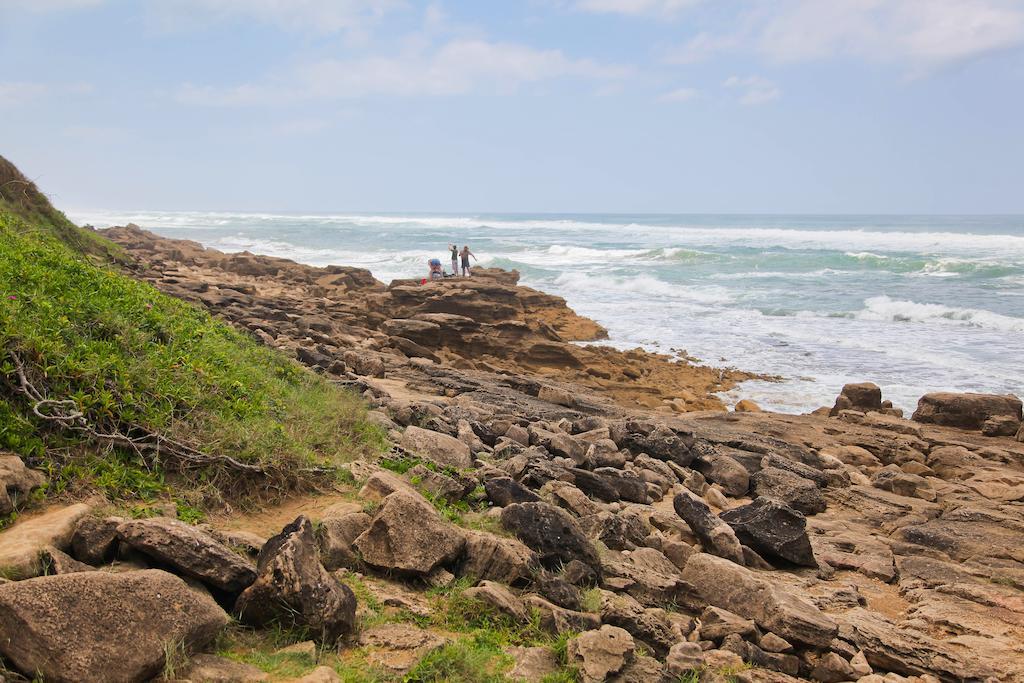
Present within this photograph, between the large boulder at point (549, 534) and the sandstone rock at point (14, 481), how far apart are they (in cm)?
275

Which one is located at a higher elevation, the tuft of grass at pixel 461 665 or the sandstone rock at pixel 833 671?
the tuft of grass at pixel 461 665

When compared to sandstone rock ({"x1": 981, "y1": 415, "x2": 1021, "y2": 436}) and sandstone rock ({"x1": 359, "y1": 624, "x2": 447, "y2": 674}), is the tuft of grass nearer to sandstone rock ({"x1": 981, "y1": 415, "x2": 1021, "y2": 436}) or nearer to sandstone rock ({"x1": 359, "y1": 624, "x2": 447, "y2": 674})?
sandstone rock ({"x1": 359, "y1": 624, "x2": 447, "y2": 674})

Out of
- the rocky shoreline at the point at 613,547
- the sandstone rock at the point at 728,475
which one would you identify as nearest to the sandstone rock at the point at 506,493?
the rocky shoreline at the point at 613,547

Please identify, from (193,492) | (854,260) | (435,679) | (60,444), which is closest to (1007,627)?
(435,679)

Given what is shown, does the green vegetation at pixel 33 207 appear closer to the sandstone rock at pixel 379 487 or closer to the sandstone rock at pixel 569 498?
the sandstone rock at pixel 379 487

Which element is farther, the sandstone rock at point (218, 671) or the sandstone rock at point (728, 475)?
the sandstone rock at point (728, 475)

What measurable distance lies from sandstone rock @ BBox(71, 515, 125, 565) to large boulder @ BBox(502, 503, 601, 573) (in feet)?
7.84

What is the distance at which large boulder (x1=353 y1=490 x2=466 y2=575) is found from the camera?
427 centimetres

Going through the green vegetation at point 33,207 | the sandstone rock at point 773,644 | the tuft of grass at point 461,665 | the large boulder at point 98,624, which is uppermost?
the green vegetation at point 33,207

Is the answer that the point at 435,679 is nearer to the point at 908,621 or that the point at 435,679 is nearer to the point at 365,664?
the point at 365,664

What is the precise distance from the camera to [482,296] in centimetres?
1931

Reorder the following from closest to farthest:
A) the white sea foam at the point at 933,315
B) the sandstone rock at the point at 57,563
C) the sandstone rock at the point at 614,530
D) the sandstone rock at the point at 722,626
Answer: the sandstone rock at the point at 57,563 < the sandstone rock at the point at 722,626 < the sandstone rock at the point at 614,530 < the white sea foam at the point at 933,315

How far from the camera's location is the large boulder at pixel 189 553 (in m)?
3.38

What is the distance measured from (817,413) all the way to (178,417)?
37.1 ft
